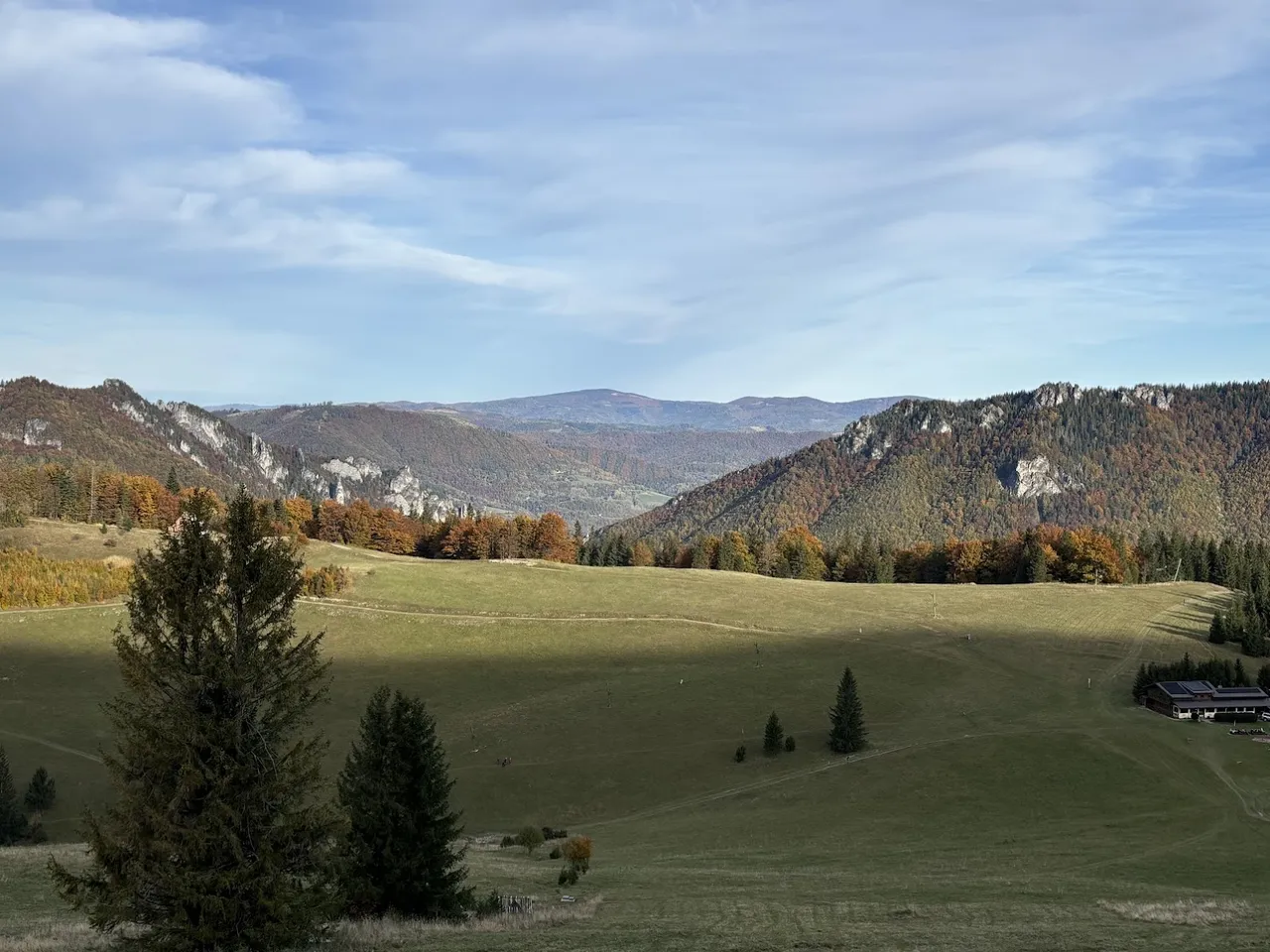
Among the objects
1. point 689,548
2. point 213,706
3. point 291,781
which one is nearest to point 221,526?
point 213,706

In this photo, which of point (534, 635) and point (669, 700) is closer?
point (669, 700)

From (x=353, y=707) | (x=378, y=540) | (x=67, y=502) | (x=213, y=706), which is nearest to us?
(x=213, y=706)

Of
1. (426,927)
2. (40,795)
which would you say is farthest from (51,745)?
(426,927)

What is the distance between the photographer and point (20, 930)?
21.4m

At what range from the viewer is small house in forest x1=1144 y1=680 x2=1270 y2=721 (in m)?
75.2

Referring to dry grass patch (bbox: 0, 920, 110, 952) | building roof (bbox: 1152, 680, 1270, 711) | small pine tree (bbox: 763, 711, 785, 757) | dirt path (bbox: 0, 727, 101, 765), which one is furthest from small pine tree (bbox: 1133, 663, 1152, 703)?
dirt path (bbox: 0, 727, 101, 765)

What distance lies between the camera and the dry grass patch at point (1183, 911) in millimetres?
23828

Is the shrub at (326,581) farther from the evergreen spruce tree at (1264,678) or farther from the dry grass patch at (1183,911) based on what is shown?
the dry grass patch at (1183,911)

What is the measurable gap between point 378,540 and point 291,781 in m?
157

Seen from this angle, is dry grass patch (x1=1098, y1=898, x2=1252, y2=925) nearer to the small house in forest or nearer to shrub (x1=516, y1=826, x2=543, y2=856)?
shrub (x1=516, y1=826, x2=543, y2=856)

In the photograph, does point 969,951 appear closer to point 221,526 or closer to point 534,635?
point 221,526

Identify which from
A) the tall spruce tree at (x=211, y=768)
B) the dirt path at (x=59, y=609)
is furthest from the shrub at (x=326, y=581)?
the tall spruce tree at (x=211, y=768)

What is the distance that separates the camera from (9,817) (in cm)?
5419

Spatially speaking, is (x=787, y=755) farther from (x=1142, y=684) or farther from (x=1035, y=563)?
(x=1035, y=563)
